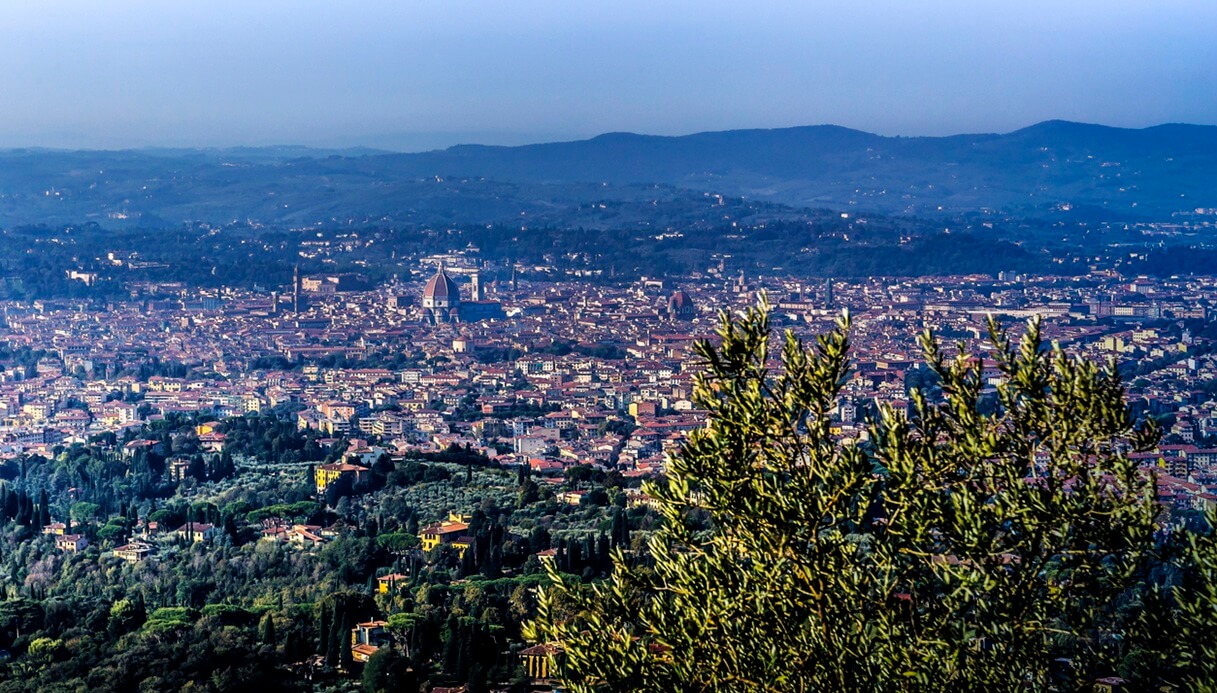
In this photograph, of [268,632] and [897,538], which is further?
[268,632]

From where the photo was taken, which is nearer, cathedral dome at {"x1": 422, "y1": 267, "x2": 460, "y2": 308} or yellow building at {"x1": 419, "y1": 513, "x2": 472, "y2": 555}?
yellow building at {"x1": 419, "y1": 513, "x2": 472, "y2": 555}

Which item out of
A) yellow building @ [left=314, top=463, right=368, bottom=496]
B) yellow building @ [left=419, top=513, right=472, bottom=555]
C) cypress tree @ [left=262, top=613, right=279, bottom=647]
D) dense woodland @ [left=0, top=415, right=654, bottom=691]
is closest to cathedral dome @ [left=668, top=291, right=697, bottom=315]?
dense woodland @ [left=0, top=415, right=654, bottom=691]

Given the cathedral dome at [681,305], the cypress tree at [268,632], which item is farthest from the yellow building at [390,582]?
the cathedral dome at [681,305]

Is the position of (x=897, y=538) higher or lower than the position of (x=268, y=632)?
higher

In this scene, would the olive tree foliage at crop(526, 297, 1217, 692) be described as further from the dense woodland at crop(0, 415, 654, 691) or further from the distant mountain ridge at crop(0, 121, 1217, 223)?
the distant mountain ridge at crop(0, 121, 1217, 223)

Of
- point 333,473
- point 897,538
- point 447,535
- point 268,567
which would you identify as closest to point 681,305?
point 333,473

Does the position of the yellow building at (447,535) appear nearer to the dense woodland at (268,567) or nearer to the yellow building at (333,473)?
the dense woodland at (268,567)

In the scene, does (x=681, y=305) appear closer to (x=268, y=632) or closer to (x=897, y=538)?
(x=268, y=632)

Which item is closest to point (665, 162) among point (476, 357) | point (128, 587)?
point (476, 357)
